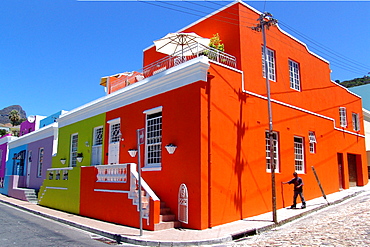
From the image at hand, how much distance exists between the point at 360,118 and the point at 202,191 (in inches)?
627

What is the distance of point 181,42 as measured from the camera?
13547mm

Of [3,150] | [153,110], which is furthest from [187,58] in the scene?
[3,150]

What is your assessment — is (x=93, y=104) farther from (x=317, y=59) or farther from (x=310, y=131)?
(x=317, y=59)

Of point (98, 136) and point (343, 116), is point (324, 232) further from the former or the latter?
point (343, 116)

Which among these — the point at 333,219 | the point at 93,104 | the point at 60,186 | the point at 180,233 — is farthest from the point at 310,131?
the point at 60,186

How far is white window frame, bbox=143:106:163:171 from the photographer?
11.7 meters

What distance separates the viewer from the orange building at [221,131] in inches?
402

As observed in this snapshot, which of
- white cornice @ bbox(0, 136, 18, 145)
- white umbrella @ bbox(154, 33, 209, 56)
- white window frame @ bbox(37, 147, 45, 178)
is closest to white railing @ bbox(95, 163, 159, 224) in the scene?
white umbrella @ bbox(154, 33, 209, 56)

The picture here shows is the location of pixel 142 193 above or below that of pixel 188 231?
above

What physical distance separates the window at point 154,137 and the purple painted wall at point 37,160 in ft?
34.0

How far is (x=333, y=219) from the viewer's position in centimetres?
986

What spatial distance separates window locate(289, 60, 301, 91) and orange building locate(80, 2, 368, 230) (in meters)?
0.05

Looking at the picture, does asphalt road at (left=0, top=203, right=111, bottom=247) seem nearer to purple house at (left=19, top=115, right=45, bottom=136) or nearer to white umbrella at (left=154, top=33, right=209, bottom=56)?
white umbrella at (left=154, top=33, right=209, bottom=56)

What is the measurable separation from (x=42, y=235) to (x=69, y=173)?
5.64m
